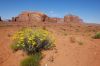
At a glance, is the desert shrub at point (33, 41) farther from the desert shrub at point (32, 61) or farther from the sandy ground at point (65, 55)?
the desert shrub at point (32, 61)

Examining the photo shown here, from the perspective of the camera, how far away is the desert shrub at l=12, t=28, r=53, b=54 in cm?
967

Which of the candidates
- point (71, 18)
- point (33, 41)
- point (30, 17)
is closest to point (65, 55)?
point (33, 41)

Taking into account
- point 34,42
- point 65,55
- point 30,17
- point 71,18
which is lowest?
point 65,55

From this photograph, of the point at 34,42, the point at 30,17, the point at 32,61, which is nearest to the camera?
the point at 32,61

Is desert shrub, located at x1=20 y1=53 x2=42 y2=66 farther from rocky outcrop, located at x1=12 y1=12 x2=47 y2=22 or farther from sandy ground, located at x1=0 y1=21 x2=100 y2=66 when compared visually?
rocky outcrop, located at x1=12 y1=12 x2=47 y2=22

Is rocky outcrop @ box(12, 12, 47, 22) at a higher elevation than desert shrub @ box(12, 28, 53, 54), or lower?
higher

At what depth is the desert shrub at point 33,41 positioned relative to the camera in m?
9.67

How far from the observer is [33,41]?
31.5 ft

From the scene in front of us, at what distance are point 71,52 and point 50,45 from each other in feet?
4.32

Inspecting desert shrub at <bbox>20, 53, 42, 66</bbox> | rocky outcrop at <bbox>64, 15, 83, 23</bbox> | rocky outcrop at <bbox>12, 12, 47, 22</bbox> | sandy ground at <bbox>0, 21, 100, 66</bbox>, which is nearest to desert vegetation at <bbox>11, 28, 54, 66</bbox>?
desert shrub at <bbox>20, 53, 42, 66</bbox>

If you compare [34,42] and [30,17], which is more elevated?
[30,17]

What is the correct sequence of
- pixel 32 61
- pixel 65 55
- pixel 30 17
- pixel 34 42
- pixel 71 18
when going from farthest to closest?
pixel 71 18 < pixel 30 17 < pixel 34 42 < pixel 65 55 < pixel 32 61

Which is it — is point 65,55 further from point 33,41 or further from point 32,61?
point 33,41

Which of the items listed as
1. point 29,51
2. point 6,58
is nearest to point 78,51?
point 29,51
